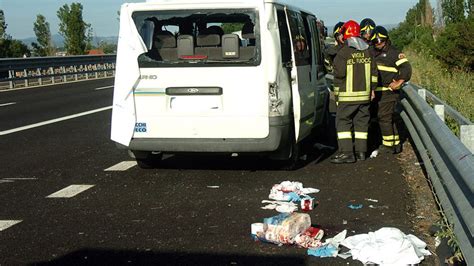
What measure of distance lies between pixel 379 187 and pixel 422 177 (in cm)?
68

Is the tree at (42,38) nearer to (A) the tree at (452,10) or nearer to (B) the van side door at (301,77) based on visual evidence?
(A) the tree at (452,10)

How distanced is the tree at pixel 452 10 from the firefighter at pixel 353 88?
113ft

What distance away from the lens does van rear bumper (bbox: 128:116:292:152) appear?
23.2ft

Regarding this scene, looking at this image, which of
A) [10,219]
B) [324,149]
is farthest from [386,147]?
[10,219]

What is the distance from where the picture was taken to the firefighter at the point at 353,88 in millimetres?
8141

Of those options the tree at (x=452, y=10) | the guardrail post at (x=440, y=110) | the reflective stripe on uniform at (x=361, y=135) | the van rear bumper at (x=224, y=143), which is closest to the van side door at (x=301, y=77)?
the van rear bumper at (x=224, y=143)

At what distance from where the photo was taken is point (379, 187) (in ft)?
22.3

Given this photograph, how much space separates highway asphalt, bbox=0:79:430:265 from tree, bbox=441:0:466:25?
34481mm

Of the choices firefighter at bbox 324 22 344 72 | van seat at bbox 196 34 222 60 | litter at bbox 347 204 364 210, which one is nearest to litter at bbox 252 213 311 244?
litter at bbox 347 204 364 210

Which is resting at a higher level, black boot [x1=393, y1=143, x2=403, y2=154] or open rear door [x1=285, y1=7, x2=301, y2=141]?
open rear door [x1=285, y1=7, x2=301, y2=141]

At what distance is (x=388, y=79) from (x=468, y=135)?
399 centimetres

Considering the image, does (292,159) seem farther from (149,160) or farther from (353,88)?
(149,160)

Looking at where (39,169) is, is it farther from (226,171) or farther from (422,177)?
(422,177)

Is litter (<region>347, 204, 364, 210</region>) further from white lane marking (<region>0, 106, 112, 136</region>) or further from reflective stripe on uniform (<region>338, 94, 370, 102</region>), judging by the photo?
white lane marking (<region>0, 106, 112, 136</region>)
